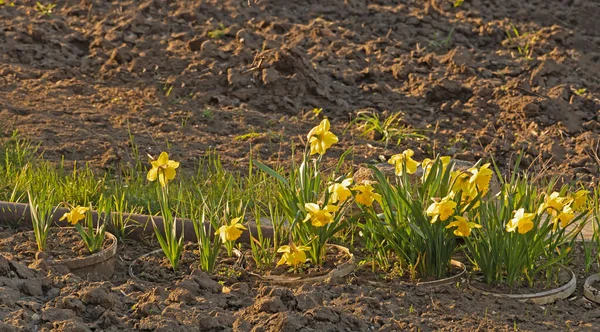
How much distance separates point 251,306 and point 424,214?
0.90m

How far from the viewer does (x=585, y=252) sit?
15.5ft

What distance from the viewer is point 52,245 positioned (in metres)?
4.62

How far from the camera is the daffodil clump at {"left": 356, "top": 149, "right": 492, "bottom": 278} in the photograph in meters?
4.24

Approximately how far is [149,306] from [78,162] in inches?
113

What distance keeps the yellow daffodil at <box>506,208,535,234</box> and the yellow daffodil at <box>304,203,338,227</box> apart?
2.43 ft

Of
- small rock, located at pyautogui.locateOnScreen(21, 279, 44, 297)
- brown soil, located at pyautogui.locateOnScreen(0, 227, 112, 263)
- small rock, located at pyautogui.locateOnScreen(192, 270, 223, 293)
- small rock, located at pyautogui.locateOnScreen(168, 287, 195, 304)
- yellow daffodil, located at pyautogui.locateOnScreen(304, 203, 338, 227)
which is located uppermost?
yellow daffodil, located at pyautogui.locateOnScreen(304, 203, 338, 227)

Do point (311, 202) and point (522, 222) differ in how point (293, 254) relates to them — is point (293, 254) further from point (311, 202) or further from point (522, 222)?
point (522, 222)

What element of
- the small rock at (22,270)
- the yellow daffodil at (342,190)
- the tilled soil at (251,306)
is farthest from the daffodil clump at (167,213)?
the yellow daffodil at (342,190)

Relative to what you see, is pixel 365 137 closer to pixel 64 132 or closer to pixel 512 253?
pixel 64 132

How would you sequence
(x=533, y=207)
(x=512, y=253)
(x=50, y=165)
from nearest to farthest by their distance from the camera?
1. (x=512, y=253)
2. (x=533, y=207)
3. (x=50, y=165)

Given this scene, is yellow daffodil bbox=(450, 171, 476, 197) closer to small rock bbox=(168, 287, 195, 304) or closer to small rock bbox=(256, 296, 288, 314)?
small rock bbox=(256, 296, 288, 314)

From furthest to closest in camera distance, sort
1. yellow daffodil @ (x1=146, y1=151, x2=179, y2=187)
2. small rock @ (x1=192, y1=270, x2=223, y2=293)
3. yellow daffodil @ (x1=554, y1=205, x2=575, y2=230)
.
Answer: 1. yellow daffodil @ (x1=146, y1=151, x2=179, y2=187)
2. yellow daffodil @ (x1=554, y1=205, x2=575, y2=230)
3. small rock @ (x1=192, y1=270, x2=223, y2=293)

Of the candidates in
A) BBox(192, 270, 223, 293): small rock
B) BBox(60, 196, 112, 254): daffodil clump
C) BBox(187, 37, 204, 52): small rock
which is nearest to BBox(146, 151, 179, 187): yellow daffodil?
BBox(60, 196, 112, 254): daffodil clump

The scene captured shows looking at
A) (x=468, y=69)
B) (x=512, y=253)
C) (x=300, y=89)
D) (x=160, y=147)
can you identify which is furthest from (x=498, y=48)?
(x=512, y=253)
